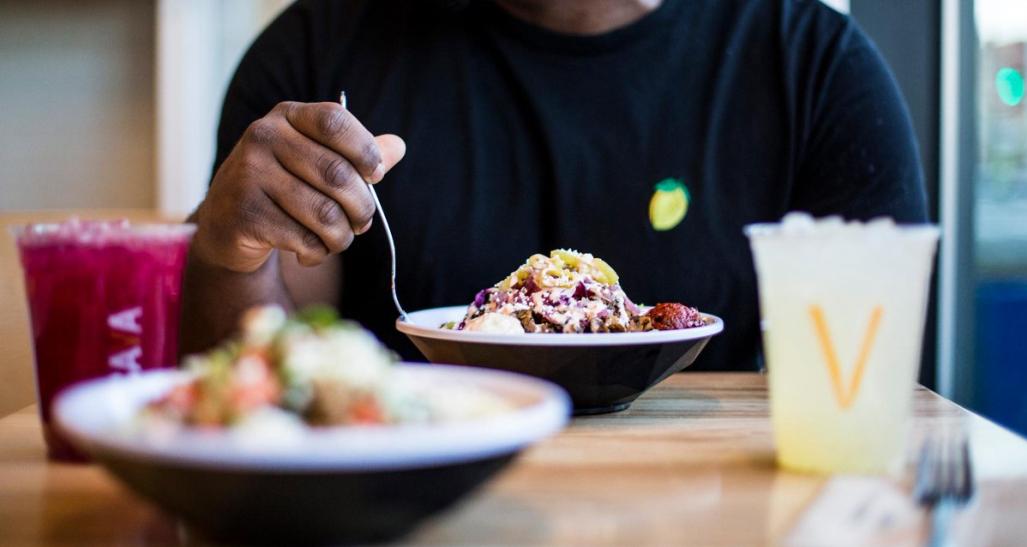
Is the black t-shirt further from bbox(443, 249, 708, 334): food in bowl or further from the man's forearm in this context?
bbox(443, 249, 708, 334): food in bowl

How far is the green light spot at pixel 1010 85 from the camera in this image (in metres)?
2.72

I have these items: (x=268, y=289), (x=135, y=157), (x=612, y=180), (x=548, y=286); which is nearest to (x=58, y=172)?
(x=135, y=157)

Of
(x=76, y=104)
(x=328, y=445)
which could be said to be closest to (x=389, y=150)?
(x=328, y=445)

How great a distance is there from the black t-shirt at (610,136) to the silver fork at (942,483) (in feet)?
2.81

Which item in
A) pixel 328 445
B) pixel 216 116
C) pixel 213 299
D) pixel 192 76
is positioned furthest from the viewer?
pixel 216 116

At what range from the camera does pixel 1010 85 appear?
2.74m

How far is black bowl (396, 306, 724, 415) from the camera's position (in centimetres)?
86

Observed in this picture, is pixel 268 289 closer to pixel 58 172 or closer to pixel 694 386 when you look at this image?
pixel 694 386

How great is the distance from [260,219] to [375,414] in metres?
0.60

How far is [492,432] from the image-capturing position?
0.49 m

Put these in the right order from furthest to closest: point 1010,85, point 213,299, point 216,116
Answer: point 1010,85 < point 216,116 < point 213,299

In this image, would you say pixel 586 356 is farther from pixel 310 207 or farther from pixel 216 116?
pixel 216 116

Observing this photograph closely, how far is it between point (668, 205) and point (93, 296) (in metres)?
1.03

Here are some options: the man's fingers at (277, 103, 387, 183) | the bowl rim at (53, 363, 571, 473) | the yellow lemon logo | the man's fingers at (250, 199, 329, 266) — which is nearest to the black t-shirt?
the yellow lemon logo
